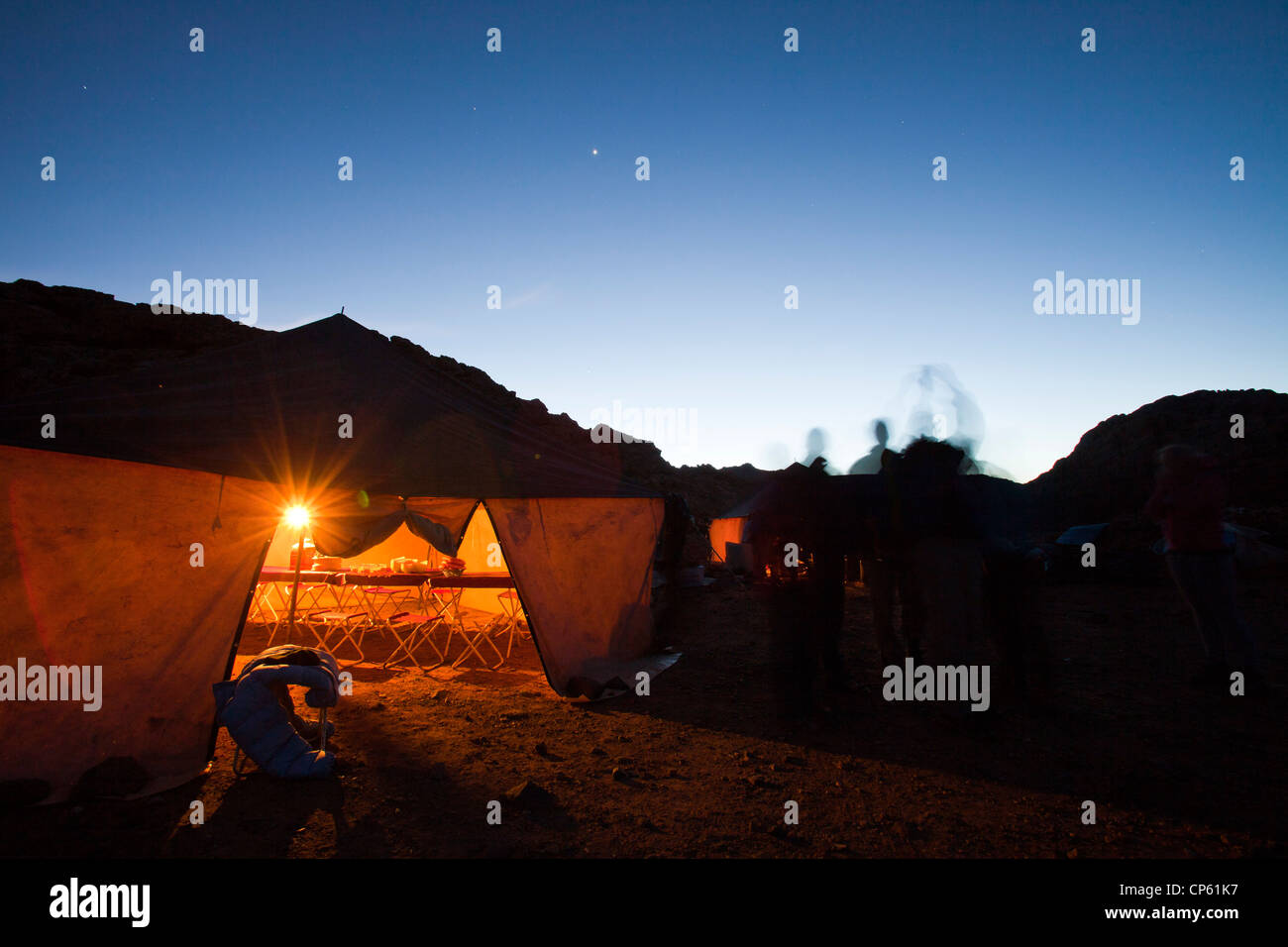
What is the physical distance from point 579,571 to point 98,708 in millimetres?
3589

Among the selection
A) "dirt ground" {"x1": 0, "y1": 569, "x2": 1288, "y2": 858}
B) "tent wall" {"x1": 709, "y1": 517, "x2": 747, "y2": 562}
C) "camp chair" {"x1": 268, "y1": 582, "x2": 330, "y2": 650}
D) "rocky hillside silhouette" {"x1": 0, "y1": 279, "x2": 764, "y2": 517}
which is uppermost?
"rocky hillside silhouette" {"x1": 0, "y1": 279, "x2": 764, "y2": 517}

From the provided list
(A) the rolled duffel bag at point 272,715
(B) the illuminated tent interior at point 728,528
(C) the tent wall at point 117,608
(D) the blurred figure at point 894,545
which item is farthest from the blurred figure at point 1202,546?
(B) the illuminated tent interior at point 728,528

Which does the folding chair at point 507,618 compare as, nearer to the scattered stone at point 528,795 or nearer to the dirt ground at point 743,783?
the dirt ground at point 743,783

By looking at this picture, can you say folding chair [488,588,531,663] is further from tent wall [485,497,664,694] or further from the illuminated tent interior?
the illuminated tent interior

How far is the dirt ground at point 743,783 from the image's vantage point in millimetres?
2857

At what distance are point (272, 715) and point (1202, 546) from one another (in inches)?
251

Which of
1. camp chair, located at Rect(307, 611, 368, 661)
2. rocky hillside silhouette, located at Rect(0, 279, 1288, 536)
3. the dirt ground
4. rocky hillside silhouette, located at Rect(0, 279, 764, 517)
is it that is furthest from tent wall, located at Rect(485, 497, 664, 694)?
rocky hillside silhouette, located at Rect(0, 279, 764, 517)

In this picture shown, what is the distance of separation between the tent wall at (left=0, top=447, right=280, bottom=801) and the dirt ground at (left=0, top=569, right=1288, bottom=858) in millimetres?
283

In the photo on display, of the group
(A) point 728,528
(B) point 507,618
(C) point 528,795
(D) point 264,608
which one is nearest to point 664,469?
(A) point 728,528

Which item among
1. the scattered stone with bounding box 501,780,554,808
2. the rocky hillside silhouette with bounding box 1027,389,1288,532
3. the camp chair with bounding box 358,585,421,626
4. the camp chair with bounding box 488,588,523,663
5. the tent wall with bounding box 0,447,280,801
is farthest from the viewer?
the rocky hillside silhouette with bounding box 1027,389,1288,532

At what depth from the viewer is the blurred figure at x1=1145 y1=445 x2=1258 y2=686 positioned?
14.8 ft

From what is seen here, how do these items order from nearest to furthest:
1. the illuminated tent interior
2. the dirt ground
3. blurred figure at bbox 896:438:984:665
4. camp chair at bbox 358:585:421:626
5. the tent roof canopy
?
the dirt ground
the tent roof canopy
blurred figure at bbox 896:438:984:665
camp chair at bbox 358:585:421:626
the illuminated tent interior

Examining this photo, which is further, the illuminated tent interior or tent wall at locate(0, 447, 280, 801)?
the illuminated tent interior
